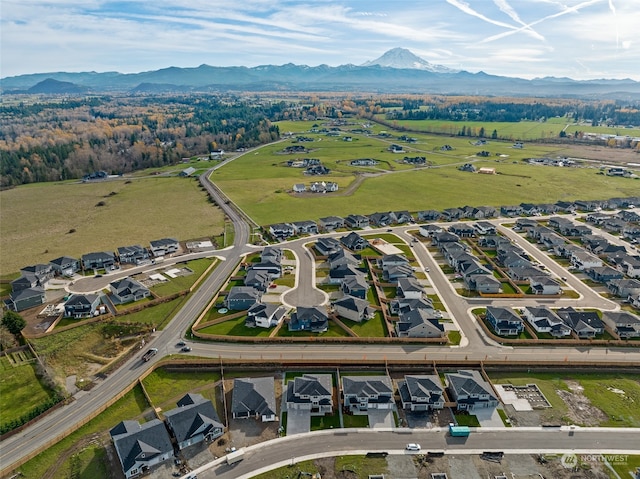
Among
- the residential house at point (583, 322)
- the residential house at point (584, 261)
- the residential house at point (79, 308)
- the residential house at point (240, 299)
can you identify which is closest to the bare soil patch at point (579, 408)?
the residential house at point (583, 322)

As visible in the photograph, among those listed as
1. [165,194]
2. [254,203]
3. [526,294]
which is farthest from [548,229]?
[165,194]

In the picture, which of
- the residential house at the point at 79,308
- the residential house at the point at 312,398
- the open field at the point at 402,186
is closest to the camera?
the residential house at the point at 312,398

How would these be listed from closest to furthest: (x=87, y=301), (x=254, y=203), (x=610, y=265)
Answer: (x=87, y=301), (x=610, y=265), (x=254, y=203)

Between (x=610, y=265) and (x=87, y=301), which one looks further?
(x=610, y=265)

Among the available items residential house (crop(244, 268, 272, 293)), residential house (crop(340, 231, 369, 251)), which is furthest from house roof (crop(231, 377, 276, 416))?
residential house (crop(340, 231, 369, 251))

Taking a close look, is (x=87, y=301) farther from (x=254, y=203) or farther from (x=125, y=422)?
(x=254, y=203)

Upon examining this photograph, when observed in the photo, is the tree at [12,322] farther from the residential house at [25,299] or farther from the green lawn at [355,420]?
the green lawn at [355,420]

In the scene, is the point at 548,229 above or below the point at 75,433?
above
